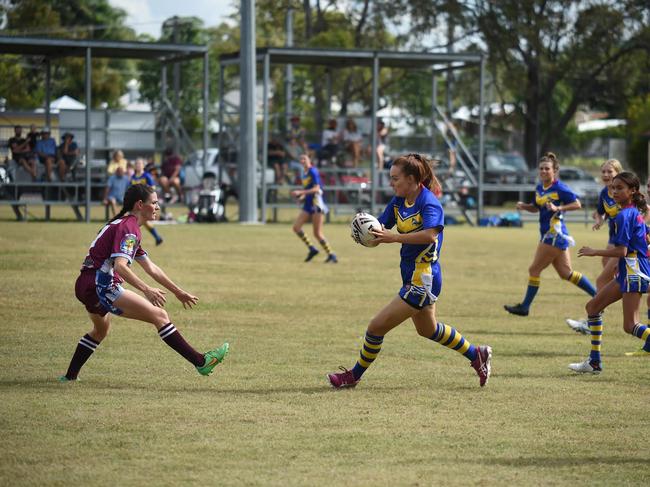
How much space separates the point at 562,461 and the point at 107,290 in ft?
12.0

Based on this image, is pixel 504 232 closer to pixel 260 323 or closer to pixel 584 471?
pixel 260 323

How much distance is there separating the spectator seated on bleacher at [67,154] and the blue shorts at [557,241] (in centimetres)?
2099

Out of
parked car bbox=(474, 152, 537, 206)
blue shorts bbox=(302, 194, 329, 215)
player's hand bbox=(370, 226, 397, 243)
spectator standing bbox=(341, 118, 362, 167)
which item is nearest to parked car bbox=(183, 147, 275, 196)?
spectator standing bbox=(341, 118, 362, 167)

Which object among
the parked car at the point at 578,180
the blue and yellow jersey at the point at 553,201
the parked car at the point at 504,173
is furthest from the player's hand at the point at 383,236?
the parked car at the point at 578,180

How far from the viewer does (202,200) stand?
34219 millimetres

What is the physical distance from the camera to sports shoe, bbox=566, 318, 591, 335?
13.2m

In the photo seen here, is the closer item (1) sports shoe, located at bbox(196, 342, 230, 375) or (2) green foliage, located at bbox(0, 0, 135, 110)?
(1) sports shoe, located at bbox(196, 342, 230, 375)

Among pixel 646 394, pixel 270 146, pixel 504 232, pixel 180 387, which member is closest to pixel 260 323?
pixel 180 387

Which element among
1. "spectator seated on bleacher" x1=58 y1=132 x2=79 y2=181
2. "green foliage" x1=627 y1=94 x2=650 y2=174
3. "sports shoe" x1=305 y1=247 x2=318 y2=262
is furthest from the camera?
"green foliage" x1=627 y1=94 x2=650 y2=174

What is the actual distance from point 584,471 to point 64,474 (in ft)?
9.55

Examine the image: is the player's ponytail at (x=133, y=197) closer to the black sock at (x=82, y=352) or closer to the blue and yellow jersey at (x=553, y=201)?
the black sock at (x=82, y=352)

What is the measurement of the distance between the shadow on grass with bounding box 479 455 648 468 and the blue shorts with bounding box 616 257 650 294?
329 centimetres

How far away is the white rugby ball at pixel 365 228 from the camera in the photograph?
868cm

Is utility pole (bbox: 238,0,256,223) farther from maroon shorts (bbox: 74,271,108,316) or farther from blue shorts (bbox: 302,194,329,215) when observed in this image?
maroon shorts (bbox: 74,271,108,316)
